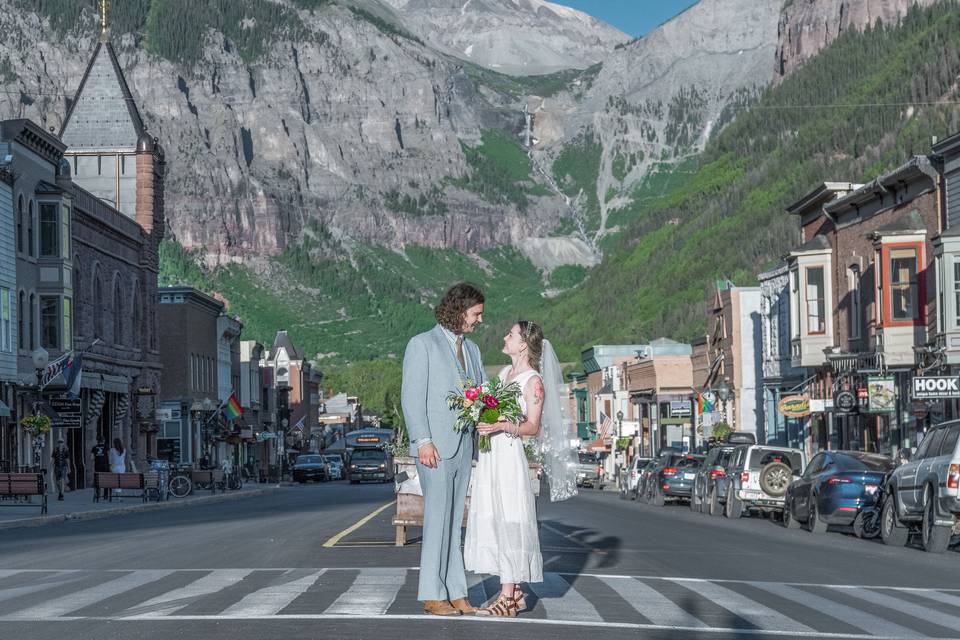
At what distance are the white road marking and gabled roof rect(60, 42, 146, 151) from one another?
2546 inches

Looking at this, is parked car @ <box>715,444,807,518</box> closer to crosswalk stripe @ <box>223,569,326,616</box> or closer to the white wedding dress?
crosswalk stripe @ <box>223,569,326,616</box>

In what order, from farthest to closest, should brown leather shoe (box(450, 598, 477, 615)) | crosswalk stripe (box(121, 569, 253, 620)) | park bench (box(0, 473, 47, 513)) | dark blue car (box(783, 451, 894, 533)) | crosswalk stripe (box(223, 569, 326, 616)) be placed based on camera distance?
1. park bench (box(0, 473, 47, 513))
2. dark blue car (box(783, 451, 894, 533))
3. crosswalk stripe (box(121, 569, 253, 620))
4. crosswalk stripe (box(223, 569, 326, 616))
5. brown leather shoe (box(450, 598, 477, 615))

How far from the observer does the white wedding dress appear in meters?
12.0

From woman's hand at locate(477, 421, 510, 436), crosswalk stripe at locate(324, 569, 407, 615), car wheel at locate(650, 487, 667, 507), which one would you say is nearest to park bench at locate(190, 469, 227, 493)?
car wheel at locate(650, 487, 667, 507)

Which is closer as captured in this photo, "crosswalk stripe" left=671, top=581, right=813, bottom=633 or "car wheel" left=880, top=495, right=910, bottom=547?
"crosswalk stripe" left=671, top=581, right=813, bottom=633

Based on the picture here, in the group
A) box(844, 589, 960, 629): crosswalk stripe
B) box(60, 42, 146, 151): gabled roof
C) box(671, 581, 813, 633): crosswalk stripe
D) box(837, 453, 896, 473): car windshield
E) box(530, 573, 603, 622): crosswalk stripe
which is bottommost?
box(844, 589, 960, 629): crosswalk stripe

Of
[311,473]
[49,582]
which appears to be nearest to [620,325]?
[311,473]

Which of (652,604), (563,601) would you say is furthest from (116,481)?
(652,604)

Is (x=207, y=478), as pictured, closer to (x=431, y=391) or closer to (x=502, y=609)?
(x=502, y=609)

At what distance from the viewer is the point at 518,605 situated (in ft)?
39.3

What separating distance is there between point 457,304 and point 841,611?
426cm

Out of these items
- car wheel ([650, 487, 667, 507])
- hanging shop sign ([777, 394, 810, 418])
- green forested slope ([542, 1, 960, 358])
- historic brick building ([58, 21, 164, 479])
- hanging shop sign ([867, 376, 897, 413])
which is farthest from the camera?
green forested slope ([542, 1, 960, 358])

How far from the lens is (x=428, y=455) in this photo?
1142 cm

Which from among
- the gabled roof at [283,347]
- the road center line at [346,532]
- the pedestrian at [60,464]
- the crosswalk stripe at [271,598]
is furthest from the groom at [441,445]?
the gabled roof at [283,347]
